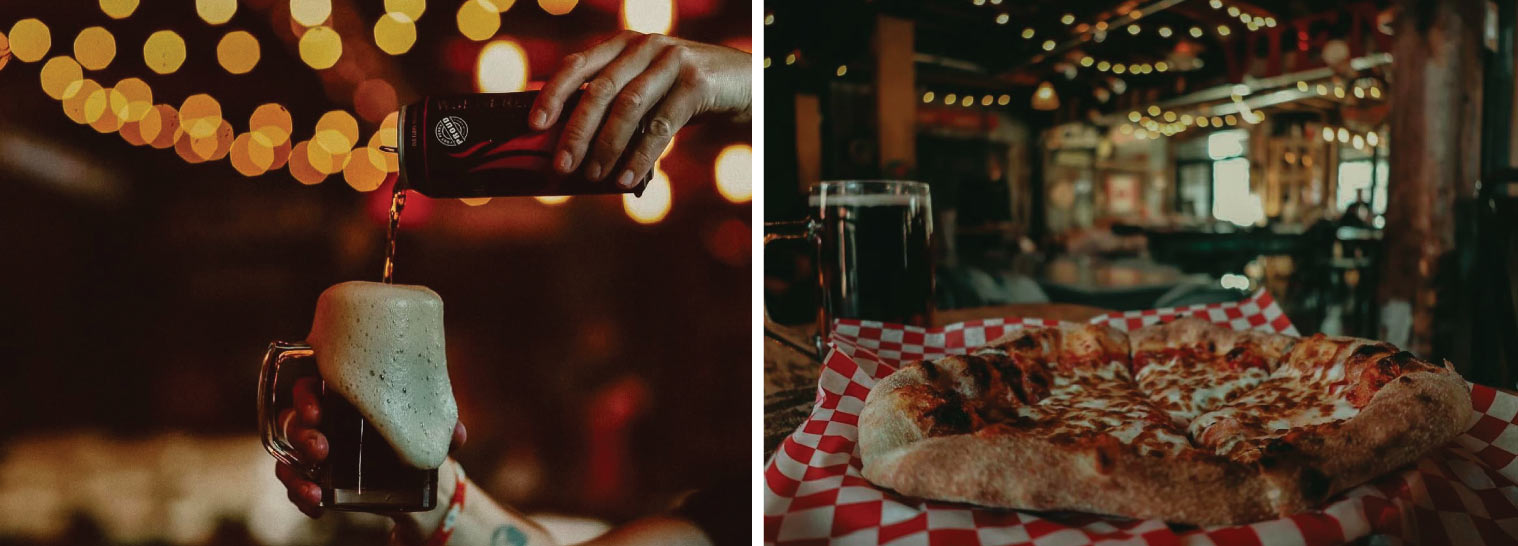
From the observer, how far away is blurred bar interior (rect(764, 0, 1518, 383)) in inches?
90.7

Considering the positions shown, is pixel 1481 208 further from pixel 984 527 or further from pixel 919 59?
pixel 919 59

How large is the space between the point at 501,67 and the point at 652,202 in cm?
25

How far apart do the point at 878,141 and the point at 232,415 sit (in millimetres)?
4909

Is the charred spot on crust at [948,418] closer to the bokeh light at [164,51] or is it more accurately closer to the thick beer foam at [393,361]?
the thick beer foam at [393,361]

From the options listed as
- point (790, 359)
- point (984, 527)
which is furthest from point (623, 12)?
point (984, 527)

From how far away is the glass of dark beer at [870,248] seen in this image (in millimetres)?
1158

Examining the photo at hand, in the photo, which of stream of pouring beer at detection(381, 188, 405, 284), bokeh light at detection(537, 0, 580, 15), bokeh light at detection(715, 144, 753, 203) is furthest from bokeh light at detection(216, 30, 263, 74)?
bokeh light at detection(715, 144, 753, 203)

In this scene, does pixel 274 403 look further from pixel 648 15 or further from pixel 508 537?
pixel 648 15

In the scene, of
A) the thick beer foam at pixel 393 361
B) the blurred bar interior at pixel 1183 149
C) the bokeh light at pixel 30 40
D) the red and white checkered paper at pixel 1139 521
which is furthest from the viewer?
the blurred bar interior at pixel 1183 149

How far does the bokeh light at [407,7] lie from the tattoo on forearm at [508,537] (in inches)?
26.0

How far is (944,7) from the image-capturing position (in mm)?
5203

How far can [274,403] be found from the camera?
2.79 feet

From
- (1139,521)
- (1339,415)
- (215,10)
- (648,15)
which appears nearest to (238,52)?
(215,10)

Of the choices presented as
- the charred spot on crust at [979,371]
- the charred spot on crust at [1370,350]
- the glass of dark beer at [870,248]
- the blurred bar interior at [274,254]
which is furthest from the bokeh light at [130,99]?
the charred spot on crust at [1370,350]
